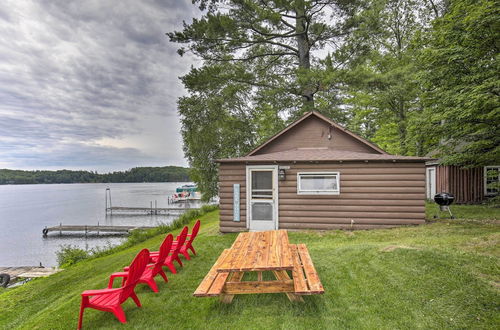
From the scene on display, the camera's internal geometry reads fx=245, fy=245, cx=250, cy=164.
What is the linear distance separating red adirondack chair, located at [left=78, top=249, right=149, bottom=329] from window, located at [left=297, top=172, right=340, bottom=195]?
18.5 feet

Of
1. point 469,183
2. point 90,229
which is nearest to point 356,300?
point 469,183

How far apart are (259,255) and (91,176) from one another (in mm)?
128901

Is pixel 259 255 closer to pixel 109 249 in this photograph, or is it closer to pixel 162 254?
pixel 162 254

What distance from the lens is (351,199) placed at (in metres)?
7.86

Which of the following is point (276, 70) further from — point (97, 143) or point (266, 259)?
point (97, 143)

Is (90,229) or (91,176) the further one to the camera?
(91,176)

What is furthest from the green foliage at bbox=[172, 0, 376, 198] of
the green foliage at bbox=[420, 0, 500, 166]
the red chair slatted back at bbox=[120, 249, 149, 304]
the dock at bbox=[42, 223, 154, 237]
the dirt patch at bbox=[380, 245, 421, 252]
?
the dock at bbox=[42, 223, 154, 237]

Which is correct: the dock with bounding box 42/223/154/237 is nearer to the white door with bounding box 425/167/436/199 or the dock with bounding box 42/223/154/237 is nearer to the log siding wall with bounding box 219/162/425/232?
the log siding wall with bounding box 219/162/425/232

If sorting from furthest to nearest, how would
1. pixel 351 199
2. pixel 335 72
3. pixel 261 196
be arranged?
pixel 335 72, pixel 261 196, pixel 351 199

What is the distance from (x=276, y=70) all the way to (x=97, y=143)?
37.6m

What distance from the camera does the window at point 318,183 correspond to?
312 inches

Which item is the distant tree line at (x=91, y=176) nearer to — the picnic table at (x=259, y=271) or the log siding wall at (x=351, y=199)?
the log siding wall at (x=351, y=199)

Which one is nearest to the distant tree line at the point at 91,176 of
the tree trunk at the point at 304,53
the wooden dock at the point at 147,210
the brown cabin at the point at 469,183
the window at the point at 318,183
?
the wooden dock at the point at 147,210

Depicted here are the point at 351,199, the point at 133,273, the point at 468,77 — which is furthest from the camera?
the point at 351,199
